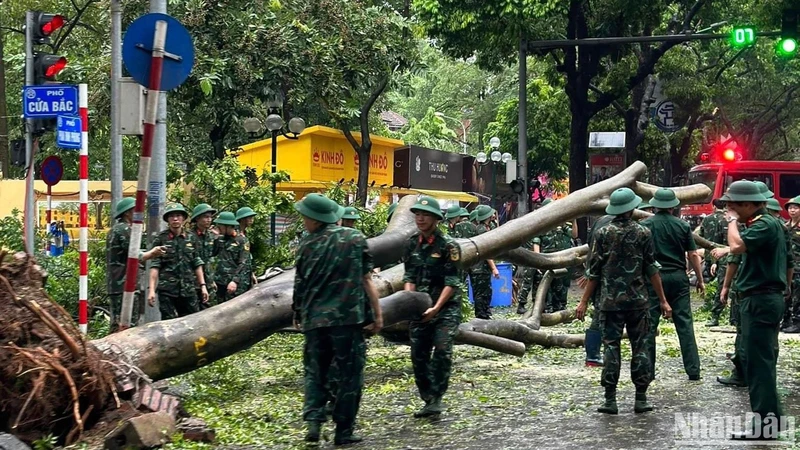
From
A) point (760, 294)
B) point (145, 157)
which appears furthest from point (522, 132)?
point (145, 157)

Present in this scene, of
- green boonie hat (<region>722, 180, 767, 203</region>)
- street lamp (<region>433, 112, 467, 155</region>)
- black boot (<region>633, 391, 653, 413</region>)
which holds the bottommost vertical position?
black boot (<region>633, 391, 653, 413</region>)

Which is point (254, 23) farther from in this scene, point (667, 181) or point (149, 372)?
point (667, 181)

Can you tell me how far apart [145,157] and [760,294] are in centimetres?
425

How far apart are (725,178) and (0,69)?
1776cm

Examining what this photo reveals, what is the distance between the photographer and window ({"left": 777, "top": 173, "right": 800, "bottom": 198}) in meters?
27.9

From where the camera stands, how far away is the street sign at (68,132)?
10.8m

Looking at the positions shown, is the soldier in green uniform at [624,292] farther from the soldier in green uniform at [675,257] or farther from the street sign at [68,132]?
the street sign at [68,132]

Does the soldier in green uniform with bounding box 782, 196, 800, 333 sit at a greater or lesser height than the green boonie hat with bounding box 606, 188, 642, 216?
lesser

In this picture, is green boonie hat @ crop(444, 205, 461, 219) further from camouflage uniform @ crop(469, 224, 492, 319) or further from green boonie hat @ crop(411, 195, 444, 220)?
green boonie hat @ crop(411, 195, 444, 220)

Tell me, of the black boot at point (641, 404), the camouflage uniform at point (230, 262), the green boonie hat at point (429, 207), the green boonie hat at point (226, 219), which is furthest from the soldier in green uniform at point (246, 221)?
the black boot at point (641, 404)

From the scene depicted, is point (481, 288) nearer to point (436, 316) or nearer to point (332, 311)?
point (436, 316)

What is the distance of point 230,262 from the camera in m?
12.9

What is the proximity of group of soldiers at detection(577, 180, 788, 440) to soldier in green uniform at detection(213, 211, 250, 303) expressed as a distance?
14.8 feet

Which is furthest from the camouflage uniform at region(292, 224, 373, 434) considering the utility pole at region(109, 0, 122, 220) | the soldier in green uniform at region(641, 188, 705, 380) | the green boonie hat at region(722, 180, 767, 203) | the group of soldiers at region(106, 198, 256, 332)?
the utility pole at region(109, 0, 122, 220)
